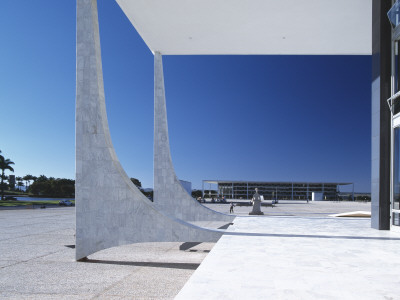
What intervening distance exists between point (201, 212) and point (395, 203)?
8.94 metres

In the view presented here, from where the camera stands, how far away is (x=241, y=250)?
7230mm

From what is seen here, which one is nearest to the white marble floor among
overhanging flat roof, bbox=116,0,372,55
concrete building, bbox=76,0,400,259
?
concrete building, bbox=76,0,400,259

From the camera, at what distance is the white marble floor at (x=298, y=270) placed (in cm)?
447

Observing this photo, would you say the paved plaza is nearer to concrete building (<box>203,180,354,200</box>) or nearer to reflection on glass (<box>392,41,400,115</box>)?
reflection on glass (<box>392,41,400,115</box>)

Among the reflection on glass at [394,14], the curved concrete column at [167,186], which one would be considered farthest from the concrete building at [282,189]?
the reflection on glass at [394,14]

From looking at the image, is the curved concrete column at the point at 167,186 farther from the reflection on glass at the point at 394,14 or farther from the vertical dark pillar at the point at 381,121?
the reflection on glass at the point at 394,14

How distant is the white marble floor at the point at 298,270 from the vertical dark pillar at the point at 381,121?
7.47ft

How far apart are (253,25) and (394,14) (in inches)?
213

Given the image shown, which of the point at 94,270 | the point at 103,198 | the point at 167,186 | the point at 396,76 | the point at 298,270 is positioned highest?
the point at 396,76

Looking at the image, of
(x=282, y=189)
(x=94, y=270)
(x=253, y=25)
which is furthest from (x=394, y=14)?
(x=282, y=189)

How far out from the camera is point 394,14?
10.6 meters

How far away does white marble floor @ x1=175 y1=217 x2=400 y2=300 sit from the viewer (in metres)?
4.47

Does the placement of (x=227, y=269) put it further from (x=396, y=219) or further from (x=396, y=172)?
(x=396, y=172)

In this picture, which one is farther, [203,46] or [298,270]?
[203,46]
